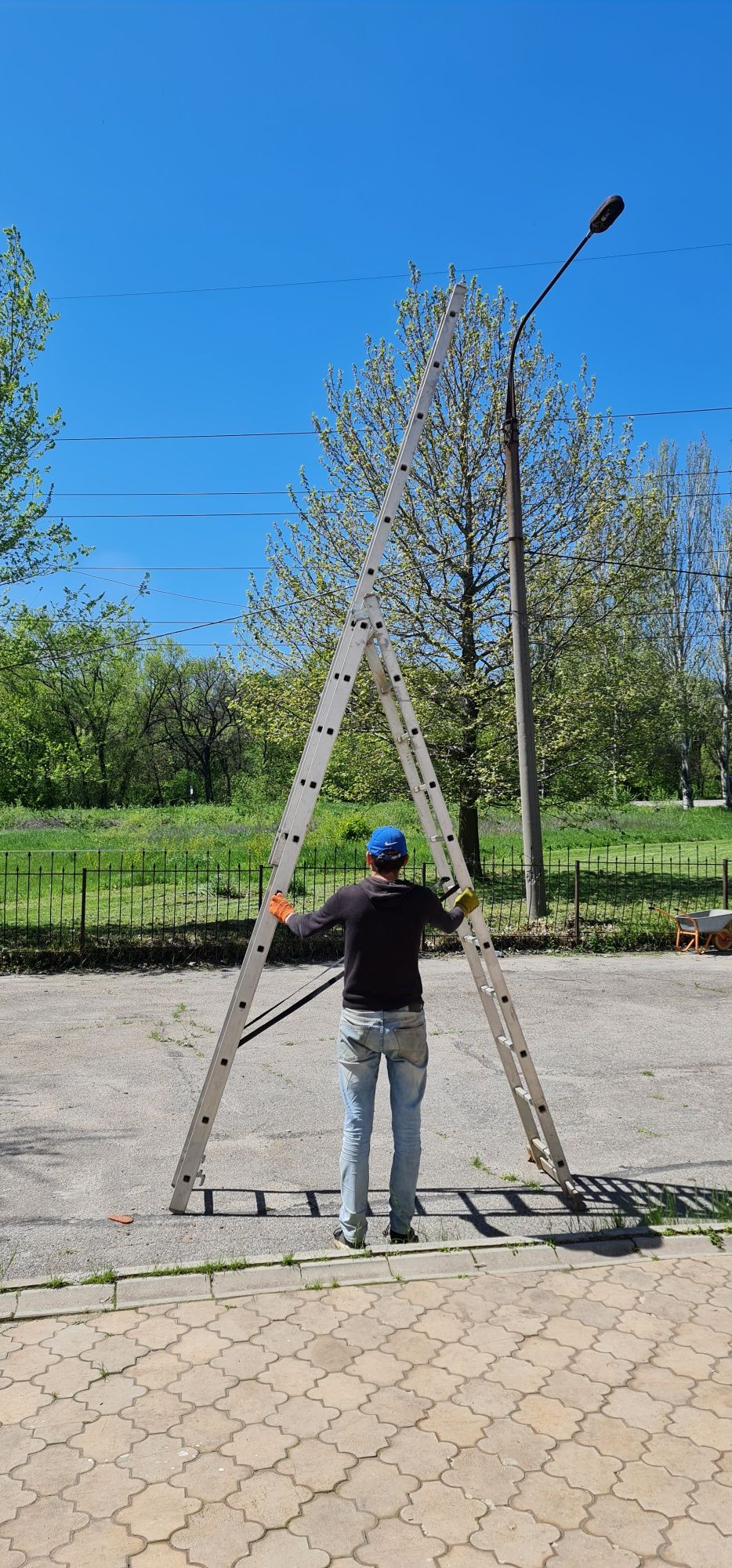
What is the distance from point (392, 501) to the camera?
510cm

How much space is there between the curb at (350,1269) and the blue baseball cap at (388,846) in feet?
5.61

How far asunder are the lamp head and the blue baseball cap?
825 cm

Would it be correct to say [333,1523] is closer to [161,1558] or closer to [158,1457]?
[161,1558]

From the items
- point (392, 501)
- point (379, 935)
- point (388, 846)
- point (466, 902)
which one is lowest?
point (379, 935)

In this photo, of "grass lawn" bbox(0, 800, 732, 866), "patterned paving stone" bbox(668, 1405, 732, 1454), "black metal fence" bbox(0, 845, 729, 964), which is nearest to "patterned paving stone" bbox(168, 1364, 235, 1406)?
"patterned paving stone" bbox(668, 1405, 732, 1454)

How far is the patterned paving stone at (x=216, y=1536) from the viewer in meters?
2.69

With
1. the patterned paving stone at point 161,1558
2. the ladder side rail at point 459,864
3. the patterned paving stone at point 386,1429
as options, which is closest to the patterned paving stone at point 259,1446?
the patterned paving stone at point 386,1429

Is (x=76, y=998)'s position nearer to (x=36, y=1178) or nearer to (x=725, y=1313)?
(x=36, y=1178)

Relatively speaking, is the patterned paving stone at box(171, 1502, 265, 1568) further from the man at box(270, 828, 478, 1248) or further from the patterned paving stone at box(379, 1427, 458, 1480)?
the man at box(270, 828, 478, 1248)

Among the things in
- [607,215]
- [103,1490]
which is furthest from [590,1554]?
[607,215]

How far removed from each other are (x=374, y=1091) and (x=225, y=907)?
1122 centimetres

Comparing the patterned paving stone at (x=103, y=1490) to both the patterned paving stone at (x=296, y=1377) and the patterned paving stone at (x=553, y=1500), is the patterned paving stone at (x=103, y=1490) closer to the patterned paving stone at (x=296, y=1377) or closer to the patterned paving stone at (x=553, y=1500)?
the patterned paving stone at (x=296, y=1377)

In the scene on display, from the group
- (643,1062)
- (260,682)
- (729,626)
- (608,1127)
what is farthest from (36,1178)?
(729,626)

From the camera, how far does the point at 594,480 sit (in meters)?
17.5
